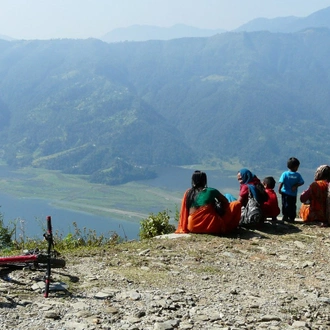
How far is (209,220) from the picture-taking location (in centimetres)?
868

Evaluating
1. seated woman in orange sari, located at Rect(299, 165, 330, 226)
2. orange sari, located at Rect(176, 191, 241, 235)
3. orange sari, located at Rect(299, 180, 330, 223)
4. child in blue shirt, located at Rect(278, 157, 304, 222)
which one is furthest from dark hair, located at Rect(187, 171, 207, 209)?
orange sari, located at Rect(299, 180, 330, 223)

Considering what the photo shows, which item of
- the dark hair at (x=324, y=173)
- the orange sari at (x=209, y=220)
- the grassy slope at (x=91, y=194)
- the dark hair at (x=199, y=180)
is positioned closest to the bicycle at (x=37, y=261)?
the orange sari at (x=209, y=220)

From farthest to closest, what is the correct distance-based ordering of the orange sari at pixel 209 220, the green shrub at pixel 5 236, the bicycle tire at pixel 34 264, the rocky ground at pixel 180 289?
the green shrub at pixel 5 236
the orange sari at pixel 209 220
the bicycle tire at pixel 34 264
the rocky ground at pixel 180 289

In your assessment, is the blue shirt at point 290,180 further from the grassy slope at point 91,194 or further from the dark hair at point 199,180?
the grassy slope at point 91,194

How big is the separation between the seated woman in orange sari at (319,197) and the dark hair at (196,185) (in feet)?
8.47

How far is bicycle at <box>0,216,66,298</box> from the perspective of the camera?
5055mm

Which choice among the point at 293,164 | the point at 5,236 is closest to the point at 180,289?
the point at 5,236

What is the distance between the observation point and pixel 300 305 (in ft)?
17.3

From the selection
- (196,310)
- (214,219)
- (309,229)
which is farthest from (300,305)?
(309,229)

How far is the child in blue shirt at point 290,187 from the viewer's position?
10.2 metres

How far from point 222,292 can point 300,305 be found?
0.92m

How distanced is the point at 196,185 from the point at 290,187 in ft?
8.57

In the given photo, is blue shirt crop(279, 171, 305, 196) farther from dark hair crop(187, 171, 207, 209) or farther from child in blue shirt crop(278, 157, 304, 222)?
dark hair crop(187, 171, 207, 209)

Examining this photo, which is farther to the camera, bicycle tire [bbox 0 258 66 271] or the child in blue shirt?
the child in blue shirt
